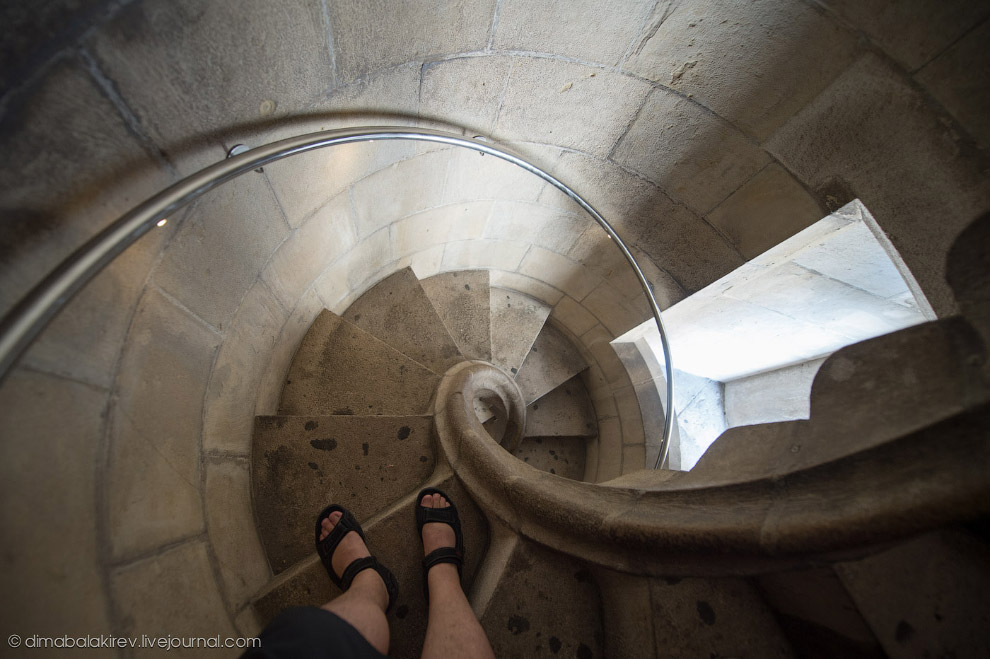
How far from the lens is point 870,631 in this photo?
34.8 inches

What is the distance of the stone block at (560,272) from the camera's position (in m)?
3.21

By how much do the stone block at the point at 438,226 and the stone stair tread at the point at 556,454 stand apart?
2039mm

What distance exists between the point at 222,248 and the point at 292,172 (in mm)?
396

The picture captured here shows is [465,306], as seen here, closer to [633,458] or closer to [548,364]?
[548,364]

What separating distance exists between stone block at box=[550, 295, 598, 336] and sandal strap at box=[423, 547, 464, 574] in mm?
2453

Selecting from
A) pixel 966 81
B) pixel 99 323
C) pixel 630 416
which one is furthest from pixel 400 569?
pixel 966 81

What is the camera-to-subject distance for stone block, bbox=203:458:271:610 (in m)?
1.49

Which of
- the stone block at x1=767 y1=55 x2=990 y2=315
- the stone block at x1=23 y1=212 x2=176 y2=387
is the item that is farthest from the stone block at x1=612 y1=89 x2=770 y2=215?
the stone block at x1=23 y1=212 x2=176 y2=387

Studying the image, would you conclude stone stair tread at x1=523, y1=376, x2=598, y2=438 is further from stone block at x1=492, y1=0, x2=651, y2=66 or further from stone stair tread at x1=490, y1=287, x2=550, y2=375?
stone block at x1=492, y1=0, x2=651, y2=66

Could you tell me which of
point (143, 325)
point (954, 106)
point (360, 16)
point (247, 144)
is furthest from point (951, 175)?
point (143, 325)

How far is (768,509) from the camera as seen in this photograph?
97cm

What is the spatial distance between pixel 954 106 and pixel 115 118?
8.52 feet

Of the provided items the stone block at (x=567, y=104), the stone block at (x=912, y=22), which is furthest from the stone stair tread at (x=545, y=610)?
the stone block at (x=912, y=22)

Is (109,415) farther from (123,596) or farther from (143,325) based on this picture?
(123,596)
